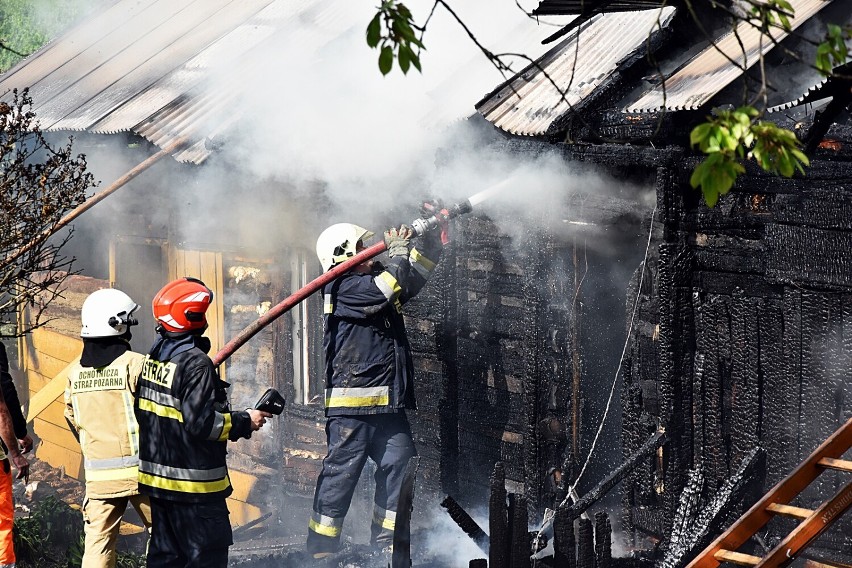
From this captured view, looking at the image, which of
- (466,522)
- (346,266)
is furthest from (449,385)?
(466,522)

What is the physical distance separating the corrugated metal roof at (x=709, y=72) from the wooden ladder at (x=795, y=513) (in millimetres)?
2219

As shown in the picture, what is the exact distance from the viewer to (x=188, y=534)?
20.3 ft

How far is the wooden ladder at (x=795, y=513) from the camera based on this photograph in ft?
14.6

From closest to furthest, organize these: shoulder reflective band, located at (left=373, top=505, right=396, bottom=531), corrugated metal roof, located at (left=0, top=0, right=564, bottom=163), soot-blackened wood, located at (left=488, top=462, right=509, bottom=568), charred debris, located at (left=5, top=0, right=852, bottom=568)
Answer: charred debris, located at (left=5, top=0, right=852, bottom=568) < soot-blackened wood, located at (left=488, top=462, right=509, bottom=568) < shoulder reflective band, located at (left=373, top=505, right=396, bottom=531) < corrugated metal roof, located at (left=0, top=0, right=564, bottom=163)

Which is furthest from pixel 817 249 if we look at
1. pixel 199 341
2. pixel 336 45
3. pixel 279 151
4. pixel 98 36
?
pixel 98 36

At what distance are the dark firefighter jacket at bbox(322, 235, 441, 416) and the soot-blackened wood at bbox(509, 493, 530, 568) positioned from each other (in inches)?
72.0

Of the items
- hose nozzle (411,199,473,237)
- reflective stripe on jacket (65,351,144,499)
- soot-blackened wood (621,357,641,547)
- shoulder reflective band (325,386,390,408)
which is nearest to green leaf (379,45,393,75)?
reflective stripe on jacket (65,351,144,499)

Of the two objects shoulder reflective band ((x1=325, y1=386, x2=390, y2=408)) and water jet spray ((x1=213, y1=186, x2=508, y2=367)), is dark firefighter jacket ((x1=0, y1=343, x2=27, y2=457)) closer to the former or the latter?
water jet spray ((x1=213, y1=186, x2=508, y2=367))

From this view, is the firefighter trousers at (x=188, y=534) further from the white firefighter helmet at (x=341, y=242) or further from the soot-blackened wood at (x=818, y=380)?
the soot-blackened wood at (x=818, y=380)

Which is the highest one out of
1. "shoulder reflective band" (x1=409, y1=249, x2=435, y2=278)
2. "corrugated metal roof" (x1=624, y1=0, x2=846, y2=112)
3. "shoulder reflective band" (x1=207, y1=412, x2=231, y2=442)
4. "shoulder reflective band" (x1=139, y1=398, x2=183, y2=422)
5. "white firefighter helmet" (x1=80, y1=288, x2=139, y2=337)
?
"corrugated metal roof" (x1=624, y1=0, x2=846, y2=112)

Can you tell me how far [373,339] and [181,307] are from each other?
2165mm

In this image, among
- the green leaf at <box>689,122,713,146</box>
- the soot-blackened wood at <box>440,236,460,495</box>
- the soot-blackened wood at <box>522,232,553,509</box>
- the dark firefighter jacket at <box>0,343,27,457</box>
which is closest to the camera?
the green leaf at <box>689,122,713,146</box>

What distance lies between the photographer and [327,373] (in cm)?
824

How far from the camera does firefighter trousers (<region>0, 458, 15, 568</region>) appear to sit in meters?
6.58
